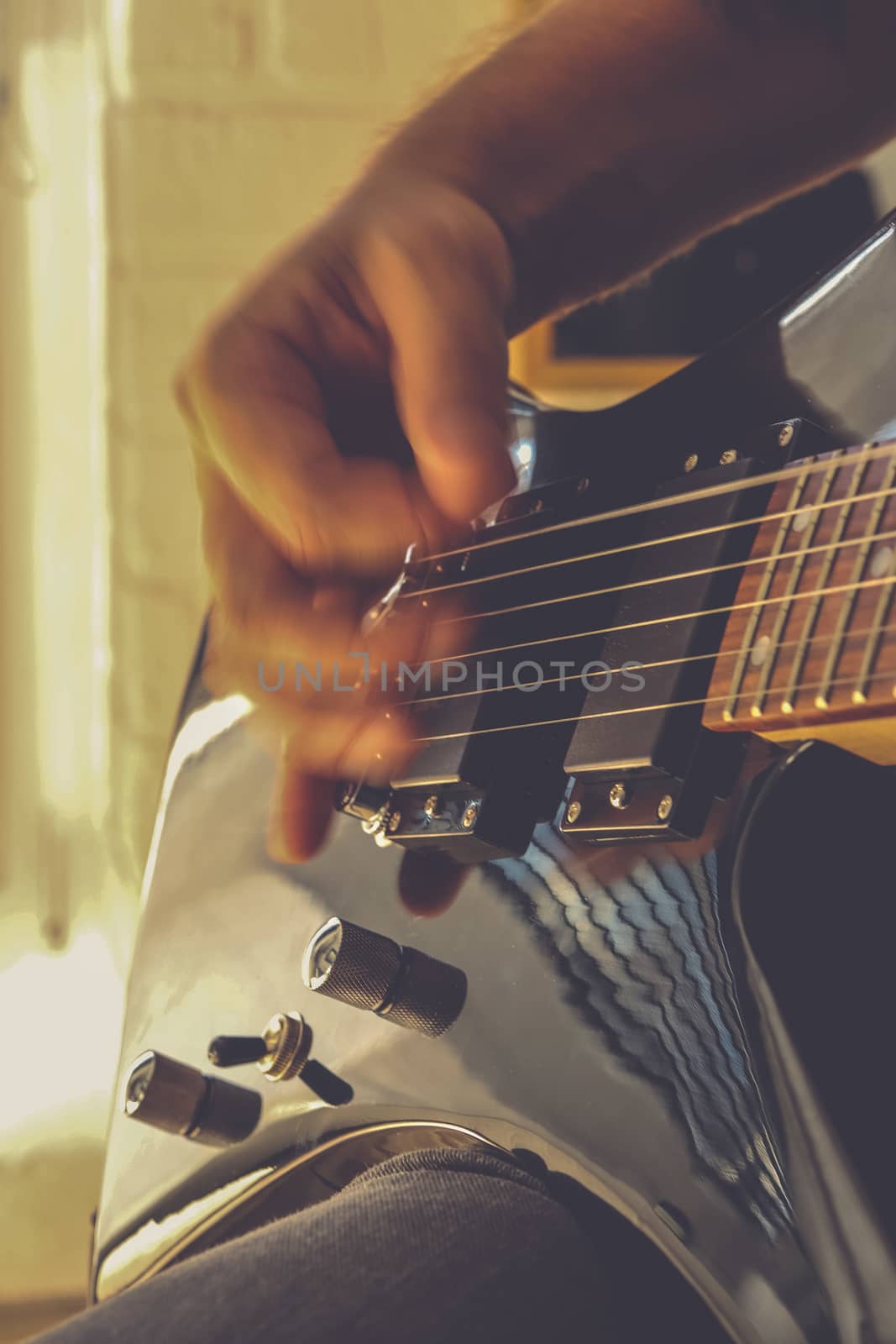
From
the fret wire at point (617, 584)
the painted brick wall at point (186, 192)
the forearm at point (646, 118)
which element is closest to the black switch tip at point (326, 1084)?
the fret wire at point (617, 584)

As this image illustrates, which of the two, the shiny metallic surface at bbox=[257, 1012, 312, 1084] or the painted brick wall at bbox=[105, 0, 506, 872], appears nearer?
the shiny metallic surface at bbox=[257, 1012, 312, 1084]

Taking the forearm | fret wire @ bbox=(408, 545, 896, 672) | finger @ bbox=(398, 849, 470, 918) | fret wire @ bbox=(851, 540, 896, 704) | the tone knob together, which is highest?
the forearm

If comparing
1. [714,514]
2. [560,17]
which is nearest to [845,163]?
[560,17]

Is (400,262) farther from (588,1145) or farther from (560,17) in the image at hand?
(588,1145)

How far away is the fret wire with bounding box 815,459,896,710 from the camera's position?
1.15 feet

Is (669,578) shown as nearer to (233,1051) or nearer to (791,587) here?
(791,587)

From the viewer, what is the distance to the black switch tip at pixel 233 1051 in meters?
0.53

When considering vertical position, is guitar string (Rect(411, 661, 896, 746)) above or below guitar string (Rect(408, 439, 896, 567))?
below

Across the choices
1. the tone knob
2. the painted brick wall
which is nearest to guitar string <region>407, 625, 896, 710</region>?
the tone knob

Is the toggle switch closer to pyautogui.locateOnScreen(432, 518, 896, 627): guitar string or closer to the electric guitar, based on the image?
the electric guitar

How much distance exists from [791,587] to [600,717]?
92mm

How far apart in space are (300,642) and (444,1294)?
1.13 feet

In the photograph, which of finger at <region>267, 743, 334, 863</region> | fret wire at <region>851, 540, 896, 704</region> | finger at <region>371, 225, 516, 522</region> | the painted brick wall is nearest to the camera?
fret wire at <region>851, 540, 896, 704</region>

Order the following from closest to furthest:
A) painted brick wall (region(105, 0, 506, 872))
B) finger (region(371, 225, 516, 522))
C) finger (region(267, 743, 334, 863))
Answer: finger (region(371, 225, 516, 522)) → finger (region(267, 743, 334, 863)) → painted brick wall (region(105, 0, 506, 872))
